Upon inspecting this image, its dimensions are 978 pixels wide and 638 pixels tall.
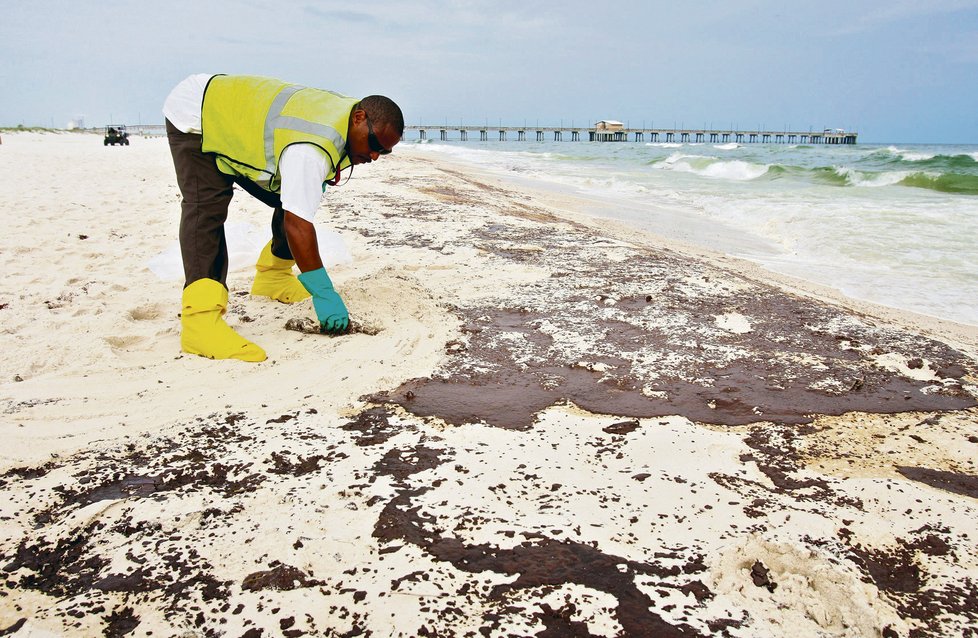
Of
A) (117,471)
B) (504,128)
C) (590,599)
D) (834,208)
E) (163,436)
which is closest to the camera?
(590,599)

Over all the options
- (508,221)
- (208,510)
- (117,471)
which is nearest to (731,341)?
(208,510)

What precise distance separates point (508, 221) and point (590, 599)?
5.35m

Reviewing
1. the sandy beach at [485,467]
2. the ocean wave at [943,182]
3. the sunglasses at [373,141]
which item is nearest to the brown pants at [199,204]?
the sandy beach at [485,467]

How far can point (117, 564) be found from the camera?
55.1 inches

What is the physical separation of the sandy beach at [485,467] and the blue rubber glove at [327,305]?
3.6 inches

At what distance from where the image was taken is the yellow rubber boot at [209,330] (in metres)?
2.64

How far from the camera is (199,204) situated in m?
2.83

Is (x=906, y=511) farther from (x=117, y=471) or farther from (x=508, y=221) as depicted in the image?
(x=508, y=221)

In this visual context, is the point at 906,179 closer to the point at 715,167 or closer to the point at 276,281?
the point at 715,167

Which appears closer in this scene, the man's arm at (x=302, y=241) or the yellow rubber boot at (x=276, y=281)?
the man's arm at (x=302, y=241)

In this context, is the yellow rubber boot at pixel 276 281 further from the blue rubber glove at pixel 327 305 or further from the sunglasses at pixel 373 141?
the sunglasses at pixel 373 141

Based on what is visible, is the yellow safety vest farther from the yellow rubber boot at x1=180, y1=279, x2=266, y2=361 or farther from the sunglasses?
the yellow rubber boot at x1=180, y1=279, x2=266, y2=361

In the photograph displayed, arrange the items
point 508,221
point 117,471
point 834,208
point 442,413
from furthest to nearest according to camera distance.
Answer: point 834,208 → point 508,221 → point 442,413 → point 117,471

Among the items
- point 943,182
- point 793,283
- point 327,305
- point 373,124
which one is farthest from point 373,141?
point 943,182
